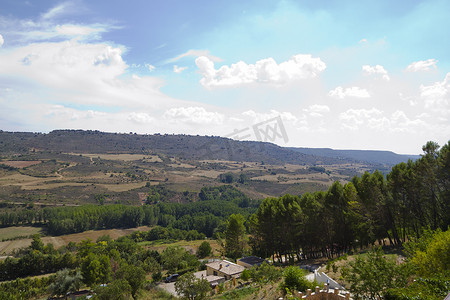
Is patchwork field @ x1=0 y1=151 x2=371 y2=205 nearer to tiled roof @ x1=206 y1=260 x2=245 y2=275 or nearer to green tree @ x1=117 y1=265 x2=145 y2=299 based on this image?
tiled roof @ x1=206 y1=260 x2=245 y2=275

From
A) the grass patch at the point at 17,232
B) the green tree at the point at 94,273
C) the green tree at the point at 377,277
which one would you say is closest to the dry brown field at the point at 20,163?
the grass patch at the point at 17,232

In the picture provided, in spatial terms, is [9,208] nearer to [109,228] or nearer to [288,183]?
[109,228]

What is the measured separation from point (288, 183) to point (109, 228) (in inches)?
3936

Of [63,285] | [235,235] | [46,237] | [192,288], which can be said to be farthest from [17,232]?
[192,288]

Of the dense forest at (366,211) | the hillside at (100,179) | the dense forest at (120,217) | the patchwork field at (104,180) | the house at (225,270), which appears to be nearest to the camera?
the dense forest at (366,211)

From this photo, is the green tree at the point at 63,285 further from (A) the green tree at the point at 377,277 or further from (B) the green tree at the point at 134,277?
(A) the green tree at the point at 377,277

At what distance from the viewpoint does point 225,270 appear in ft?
113

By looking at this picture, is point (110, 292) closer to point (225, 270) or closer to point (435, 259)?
point (225, 270)

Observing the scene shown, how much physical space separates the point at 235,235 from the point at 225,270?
13.3 meters

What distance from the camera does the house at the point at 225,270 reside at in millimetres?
33219

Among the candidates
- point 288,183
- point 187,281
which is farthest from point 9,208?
point 288,183

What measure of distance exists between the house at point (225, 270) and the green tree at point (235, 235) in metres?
10.4

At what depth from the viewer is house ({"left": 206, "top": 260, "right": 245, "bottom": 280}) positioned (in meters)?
33.2

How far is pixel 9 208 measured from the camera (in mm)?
89188
